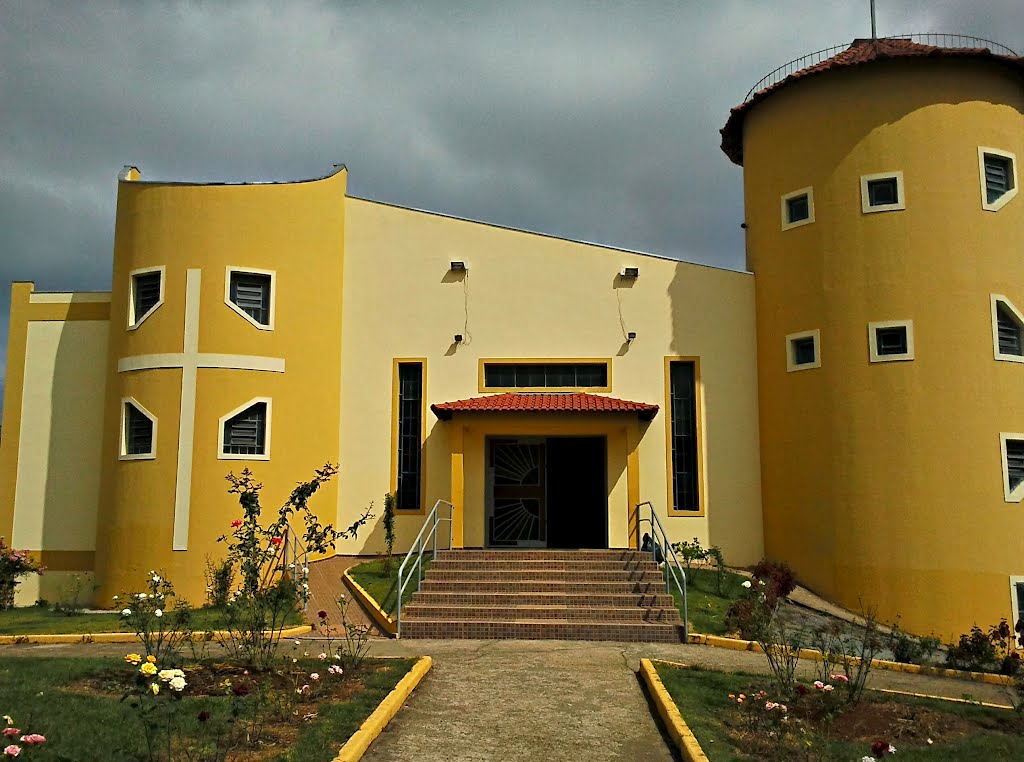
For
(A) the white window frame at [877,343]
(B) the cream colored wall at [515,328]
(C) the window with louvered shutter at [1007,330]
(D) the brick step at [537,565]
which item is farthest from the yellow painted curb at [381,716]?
(C) the window with louvered shutter at [1007,330]

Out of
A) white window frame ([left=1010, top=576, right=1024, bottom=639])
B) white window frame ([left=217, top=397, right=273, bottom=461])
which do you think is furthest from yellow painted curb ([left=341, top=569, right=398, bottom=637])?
white window frame ([left=1010, top=576, right=1024, bottom=639])

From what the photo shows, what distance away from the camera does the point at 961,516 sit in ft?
49.5

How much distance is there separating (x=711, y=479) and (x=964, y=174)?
7.02 meters

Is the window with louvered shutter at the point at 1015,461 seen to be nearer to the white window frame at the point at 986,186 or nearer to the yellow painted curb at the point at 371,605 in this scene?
the white window frame at the point at 986,186

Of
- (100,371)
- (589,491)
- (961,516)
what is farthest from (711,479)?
(100,371)

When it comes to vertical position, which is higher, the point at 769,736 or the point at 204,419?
the point at 204,419

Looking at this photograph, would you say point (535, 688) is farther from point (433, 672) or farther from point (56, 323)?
point (56, 323)

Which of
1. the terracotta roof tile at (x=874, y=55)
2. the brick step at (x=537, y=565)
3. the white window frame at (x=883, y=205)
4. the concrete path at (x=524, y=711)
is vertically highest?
the terracotta roof tile at (x=874, y=55)

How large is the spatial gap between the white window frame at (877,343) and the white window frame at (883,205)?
2037 mm

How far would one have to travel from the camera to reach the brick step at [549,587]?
44.7ft

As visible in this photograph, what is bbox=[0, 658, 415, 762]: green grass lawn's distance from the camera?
252 inches

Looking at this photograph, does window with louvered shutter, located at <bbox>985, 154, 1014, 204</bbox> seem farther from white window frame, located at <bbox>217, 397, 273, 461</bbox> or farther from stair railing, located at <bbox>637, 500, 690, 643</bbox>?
white window frame, located at <bbox>217, 397, 273, 461</bbox>

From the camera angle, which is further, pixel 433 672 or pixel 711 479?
pixel 711 479

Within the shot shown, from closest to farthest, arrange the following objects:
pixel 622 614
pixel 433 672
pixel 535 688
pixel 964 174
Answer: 1. pixel 535 688
2. pixel 433 672
3. pixel 622 614
4. pixel 964 174
